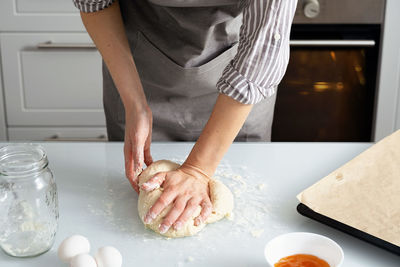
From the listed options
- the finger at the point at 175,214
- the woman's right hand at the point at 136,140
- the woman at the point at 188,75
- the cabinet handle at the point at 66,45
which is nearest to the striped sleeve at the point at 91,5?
the woman at the point at 188,75

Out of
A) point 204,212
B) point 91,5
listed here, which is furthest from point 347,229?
point 91,5

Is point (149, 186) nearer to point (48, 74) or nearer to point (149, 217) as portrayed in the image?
point (149, 217)

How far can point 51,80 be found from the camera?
198cm

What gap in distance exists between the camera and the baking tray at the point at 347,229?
71 cm

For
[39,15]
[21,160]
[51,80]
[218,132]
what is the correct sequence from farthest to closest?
[51,80] → [39,15] → [218,132] → [21,160]

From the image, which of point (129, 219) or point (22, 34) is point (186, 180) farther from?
point (22, 34)

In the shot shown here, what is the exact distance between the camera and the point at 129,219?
0.81m

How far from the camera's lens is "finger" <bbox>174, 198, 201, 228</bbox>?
0.76 m

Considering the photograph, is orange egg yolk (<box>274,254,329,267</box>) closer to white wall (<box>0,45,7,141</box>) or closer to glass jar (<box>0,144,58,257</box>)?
glass jar (<box>0,144,58,257</box>)

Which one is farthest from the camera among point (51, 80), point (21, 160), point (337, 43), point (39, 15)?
point (51, 80)

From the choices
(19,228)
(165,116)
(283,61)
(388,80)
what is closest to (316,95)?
(388,80)

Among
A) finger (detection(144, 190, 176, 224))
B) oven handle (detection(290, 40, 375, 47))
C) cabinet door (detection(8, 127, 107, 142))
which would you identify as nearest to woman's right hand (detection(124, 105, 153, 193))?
finger (detection(144, 190, 176, 224))

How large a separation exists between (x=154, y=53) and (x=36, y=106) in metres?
1.05

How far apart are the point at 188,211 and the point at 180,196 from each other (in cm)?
4
